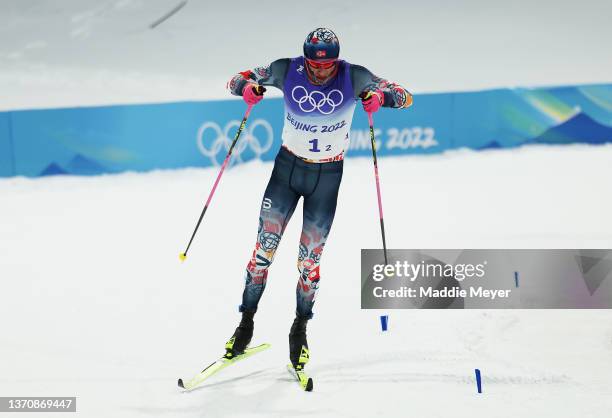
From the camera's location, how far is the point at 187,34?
17250 mm

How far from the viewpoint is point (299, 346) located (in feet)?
14.9

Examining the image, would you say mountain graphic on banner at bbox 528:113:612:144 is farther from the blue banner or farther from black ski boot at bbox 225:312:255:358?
black ski boot at bbox 225:312:255:358

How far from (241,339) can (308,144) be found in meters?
1.46

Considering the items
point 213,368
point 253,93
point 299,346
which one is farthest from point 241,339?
point 253,93

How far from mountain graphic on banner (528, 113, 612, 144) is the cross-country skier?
27.1ft

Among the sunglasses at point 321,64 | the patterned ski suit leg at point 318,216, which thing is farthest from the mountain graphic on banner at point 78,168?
the sunglasses at point 321,64

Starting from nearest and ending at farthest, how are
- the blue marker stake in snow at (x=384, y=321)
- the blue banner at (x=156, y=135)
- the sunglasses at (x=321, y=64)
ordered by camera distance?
the sunglasses at (x=321, y=64) < the blue marker stake in snow at (x=384, y=321) < the blue banner at (x=156, y=135)

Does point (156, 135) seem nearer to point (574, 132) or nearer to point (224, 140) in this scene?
point (224, 140)

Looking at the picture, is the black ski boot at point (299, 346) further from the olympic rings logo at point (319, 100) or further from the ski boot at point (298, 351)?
the olympic rings logo at point (319, 100)

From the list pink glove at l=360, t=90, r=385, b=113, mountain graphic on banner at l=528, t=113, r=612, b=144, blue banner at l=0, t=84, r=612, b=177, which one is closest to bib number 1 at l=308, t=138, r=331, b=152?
pink glove at l=360, t=90, r=385, b=113

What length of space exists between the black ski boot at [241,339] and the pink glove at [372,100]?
5.46 feet

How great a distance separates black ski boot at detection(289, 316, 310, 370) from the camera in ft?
14.7

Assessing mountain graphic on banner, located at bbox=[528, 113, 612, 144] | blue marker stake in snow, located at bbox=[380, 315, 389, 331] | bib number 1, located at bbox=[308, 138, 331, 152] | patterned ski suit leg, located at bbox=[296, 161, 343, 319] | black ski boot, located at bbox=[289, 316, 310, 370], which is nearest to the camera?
bib number 1, located at bbox=[308, 138, 331, 152]

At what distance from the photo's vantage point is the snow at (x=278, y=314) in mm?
4215
